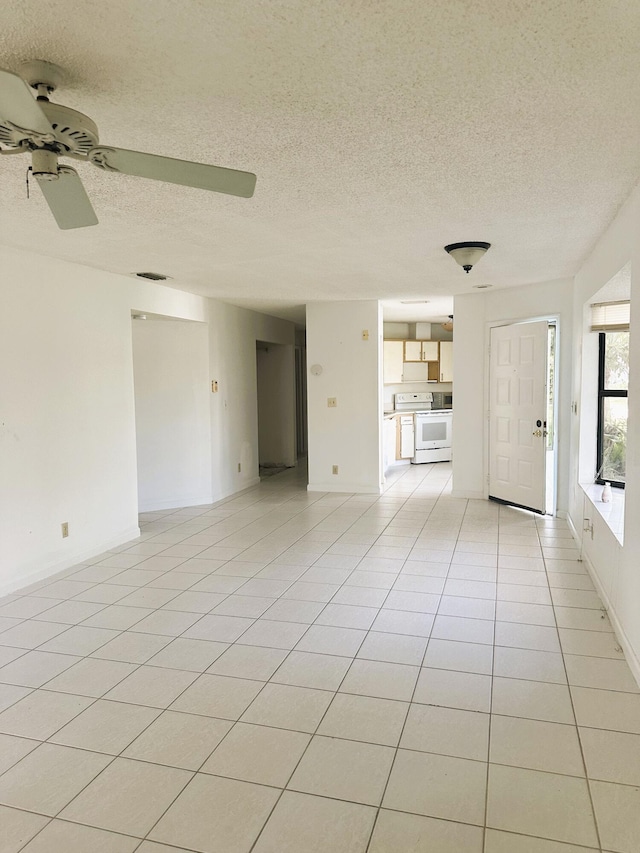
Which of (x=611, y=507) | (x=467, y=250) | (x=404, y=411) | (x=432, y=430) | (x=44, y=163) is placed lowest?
(x=611, y=507)

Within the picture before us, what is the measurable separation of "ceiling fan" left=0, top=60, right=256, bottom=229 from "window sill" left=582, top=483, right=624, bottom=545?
275 cm

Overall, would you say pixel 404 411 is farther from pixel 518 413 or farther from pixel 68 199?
pixel 68 199

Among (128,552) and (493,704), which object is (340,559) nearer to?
(128,552)

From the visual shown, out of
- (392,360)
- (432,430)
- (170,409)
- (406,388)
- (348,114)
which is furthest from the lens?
(406,388)

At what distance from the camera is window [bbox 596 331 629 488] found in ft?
14.6

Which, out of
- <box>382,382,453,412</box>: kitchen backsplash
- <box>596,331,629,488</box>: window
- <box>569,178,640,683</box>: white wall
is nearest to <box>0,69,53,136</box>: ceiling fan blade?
<box>569,178,640,683</box>: white wall

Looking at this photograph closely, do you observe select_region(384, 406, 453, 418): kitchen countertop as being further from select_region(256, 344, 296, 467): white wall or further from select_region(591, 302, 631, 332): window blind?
select_region(591, 302, 631, 332): window blind

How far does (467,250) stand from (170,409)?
3.82 metres

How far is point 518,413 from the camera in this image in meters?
6.06

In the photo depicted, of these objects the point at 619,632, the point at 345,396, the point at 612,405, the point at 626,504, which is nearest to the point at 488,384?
the point at 345,396

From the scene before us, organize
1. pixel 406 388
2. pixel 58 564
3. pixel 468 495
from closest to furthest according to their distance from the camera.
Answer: pixel 58 564 → pixel 468 495 → pixel 406 388

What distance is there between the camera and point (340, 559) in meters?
4.50

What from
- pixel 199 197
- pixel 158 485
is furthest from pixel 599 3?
pixel 158 485

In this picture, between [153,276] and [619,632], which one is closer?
[619,632]
